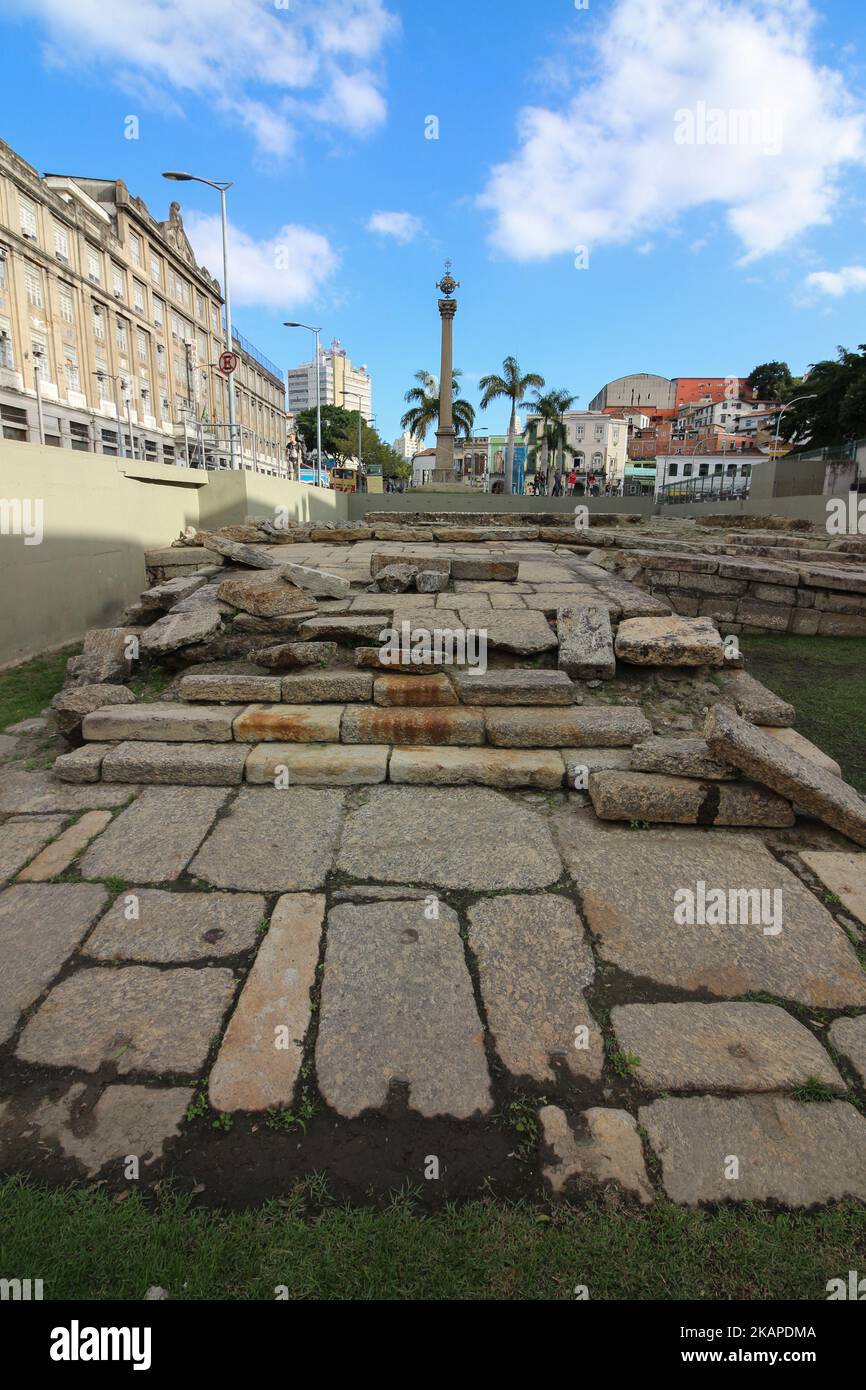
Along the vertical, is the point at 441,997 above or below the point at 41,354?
below

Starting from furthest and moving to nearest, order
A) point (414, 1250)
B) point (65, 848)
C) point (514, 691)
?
point (514, 691)
point (65, 848)
point (414, 1250)

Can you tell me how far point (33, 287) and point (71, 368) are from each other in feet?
9.68

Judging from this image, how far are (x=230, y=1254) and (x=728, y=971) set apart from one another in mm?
1524

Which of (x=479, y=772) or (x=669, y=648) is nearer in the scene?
(x=479, y=772)

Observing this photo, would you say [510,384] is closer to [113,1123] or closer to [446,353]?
[446,353]

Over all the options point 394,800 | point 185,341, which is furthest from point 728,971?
point 185,341

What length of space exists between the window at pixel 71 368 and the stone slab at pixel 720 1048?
32.7m

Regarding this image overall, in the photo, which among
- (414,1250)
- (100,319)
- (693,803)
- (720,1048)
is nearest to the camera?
(414,1250)

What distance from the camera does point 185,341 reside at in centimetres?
3850

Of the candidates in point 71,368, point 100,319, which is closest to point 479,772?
point 71,368

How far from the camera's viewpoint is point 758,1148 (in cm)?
150

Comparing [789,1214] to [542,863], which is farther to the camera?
[542,863]

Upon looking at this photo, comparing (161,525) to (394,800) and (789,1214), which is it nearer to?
(394,800)

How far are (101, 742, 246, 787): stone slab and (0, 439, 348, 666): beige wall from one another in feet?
9.78
